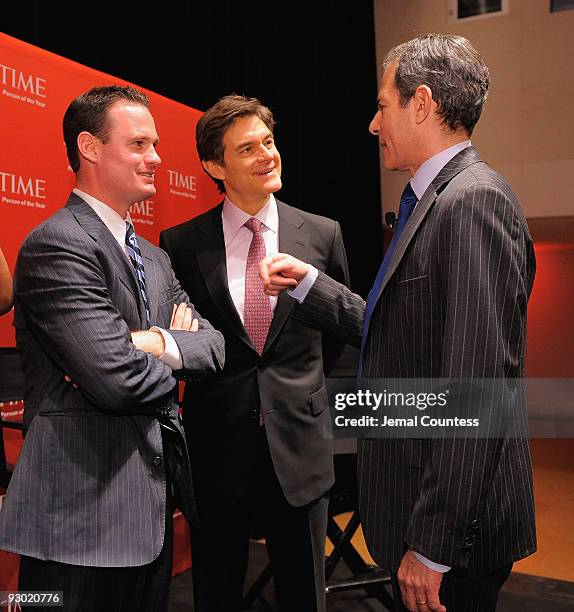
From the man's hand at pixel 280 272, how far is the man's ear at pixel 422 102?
0.52 m

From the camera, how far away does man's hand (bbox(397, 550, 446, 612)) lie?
3.98 feet

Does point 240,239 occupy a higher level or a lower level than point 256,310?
higher

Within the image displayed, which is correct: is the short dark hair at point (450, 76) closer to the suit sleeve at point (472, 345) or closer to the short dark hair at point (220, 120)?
the suit sleeve at point (472, 345)

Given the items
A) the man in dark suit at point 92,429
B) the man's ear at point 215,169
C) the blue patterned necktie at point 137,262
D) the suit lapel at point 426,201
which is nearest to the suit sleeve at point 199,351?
the man in dark suit at point 92,429

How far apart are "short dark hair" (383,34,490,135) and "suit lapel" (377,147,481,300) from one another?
0.10 m

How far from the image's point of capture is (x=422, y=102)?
144cm

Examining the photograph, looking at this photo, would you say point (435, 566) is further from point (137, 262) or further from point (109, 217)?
point (109, 217)

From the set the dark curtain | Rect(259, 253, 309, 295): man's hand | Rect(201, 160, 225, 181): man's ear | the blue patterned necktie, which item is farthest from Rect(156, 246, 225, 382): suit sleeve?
the dark curtain

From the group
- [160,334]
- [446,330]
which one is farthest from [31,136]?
[446,330]

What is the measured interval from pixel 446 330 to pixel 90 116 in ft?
3.97

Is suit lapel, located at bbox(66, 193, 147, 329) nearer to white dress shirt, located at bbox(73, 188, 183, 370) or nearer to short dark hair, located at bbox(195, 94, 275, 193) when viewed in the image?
white dress shirt, located at bbox(73, 188, 183, 370)

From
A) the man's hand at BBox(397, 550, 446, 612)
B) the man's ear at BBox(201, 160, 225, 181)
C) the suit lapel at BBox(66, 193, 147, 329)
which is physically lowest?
the man's hand at BBox(397, 550, 446, 612)

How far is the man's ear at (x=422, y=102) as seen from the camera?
4.67ft

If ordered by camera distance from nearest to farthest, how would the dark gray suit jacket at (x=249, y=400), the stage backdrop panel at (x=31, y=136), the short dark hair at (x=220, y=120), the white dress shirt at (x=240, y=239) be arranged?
the dark gray suit jacket at (x=249, y=400) < the white dress shirt at (x=240, y=239) < the short dark hair at (x=220, y=120) < the stage backdrop panel at (x=31, y=136)
